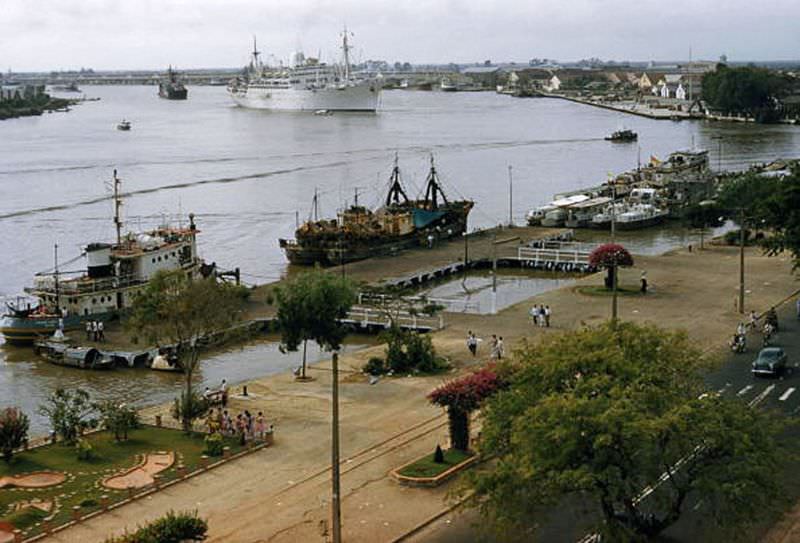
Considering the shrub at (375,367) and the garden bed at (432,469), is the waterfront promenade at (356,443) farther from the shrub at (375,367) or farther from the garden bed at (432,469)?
the shrub at (375,367)

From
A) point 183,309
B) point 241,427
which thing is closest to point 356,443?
point 241,427

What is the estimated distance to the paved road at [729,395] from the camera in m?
18.0

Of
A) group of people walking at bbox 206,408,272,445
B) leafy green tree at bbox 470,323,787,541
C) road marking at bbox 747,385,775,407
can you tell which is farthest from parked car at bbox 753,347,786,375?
group of people walking at bbox 206,408,272,445

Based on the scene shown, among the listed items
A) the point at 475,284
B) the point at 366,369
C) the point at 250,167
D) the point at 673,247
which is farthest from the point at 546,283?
the point at 250,167

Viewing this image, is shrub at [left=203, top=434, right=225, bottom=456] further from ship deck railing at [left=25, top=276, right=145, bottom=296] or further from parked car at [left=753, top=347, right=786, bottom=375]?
ship deck railing at [left=25, top=276, right=145, bottom=296]

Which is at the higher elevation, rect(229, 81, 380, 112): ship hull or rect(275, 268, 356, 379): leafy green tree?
rect(229, 81, 380, 112): ship hull

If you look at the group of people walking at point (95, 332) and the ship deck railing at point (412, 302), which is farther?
the ship deck railing at point (412, 302)

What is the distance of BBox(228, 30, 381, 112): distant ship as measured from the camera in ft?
589

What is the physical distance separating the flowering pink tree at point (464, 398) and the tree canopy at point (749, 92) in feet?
417

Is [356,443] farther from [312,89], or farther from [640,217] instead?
[312,89]

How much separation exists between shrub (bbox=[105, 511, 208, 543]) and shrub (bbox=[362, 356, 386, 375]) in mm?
13423

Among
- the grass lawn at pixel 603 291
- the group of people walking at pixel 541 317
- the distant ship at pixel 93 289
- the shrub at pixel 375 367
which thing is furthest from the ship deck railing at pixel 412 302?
the shrub at pixel 375 367

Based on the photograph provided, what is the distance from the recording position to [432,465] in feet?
71.3

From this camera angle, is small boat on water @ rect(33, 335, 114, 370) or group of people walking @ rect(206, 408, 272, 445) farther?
small boat on water @ rect(33, 335, 114, 370)
